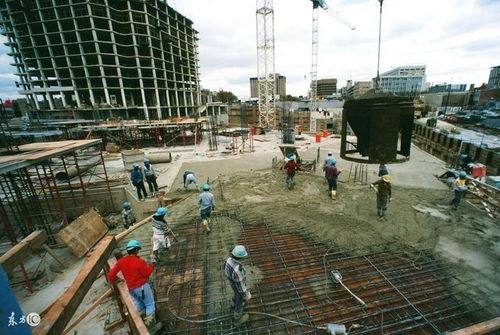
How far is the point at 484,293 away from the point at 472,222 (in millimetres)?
3587

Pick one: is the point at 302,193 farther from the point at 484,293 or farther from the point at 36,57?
the point at 36,57

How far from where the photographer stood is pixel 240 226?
25.4 ft

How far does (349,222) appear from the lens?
754cm

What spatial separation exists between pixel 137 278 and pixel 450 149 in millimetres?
28937

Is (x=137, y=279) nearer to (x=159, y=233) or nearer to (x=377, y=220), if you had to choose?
(x=159, y=233)

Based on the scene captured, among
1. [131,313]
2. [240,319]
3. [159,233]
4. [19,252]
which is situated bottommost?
[240,319]

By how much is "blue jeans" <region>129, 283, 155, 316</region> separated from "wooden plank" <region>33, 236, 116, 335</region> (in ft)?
3.11

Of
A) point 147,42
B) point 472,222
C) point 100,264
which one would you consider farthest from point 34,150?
point 147,42

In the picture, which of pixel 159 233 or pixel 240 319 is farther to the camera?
pixel 159 233

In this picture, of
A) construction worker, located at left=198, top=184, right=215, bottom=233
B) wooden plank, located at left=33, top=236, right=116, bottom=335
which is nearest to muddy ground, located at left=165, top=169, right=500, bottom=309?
construction worker, located at left=198, top=184, right=215, bottom=233

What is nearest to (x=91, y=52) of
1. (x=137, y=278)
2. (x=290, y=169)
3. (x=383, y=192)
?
(x=290, y=169)

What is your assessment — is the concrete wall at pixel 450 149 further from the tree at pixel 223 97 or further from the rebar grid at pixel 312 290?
the tree at pixel 223 97

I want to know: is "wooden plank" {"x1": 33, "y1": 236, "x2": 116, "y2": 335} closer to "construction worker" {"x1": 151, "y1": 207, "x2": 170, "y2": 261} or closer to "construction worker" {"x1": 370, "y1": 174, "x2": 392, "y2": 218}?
"construction worker" {"x1": 151, "y1": 207, "x2": 170, "y2": 261}

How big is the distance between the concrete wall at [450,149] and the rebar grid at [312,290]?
1611 cm
